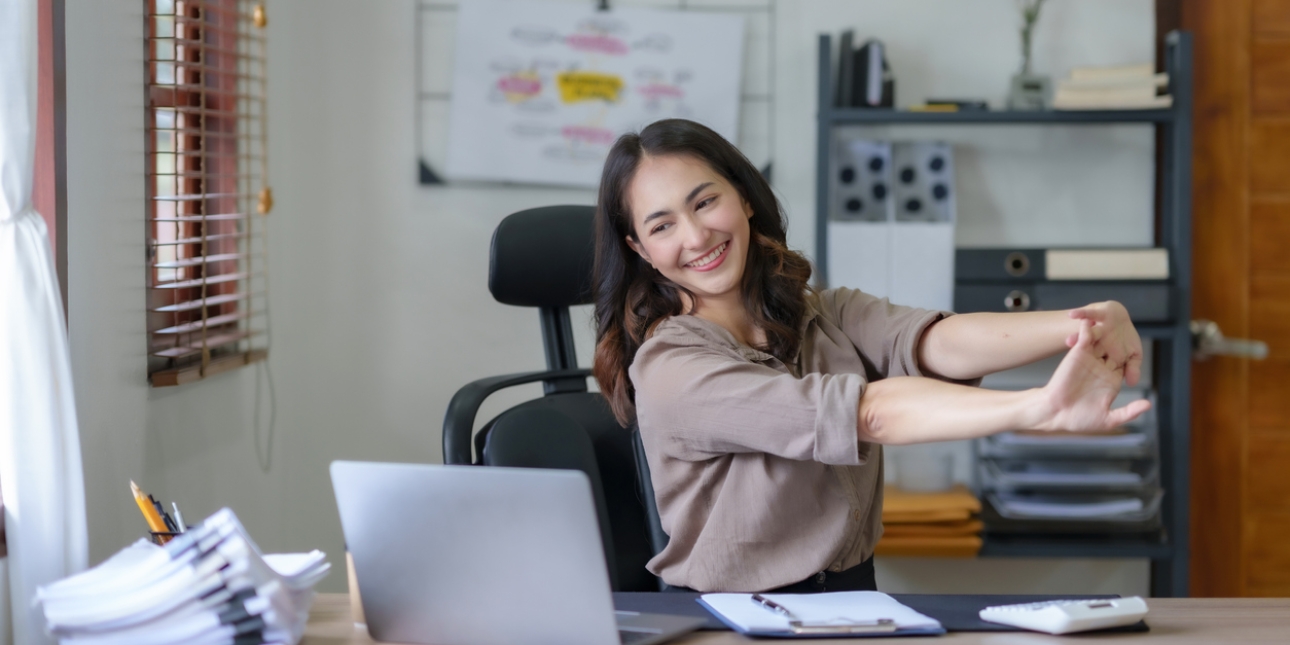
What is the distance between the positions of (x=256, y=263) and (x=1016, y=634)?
80.7 inches

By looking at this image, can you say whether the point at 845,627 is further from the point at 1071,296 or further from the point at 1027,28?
the point at 1027,28

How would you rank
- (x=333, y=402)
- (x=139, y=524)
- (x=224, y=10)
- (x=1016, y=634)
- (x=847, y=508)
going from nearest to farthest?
(x=1016, y=634)
(x=847, y=508)
(x=139, y=524)
(x=224, y=10)
(x=333, y=402)

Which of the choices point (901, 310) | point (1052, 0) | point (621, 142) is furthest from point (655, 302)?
point (1052, 0)

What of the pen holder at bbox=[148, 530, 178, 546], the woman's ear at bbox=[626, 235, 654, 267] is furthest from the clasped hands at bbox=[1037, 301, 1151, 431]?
the pen holder at bbox=[148, 530, 178, 546]

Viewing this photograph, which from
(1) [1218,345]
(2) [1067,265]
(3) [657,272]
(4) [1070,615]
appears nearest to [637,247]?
(3) [657,272]

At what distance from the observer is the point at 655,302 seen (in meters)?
1.59

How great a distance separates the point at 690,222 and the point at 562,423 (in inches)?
16.8

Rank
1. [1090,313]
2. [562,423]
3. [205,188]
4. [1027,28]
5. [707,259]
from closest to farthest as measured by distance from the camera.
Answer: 1. [1090,313]
2. [707,259]
3. [562,423]
4. [205,188]
5. [1027,28]

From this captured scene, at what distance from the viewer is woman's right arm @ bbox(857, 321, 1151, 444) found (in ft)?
3.57

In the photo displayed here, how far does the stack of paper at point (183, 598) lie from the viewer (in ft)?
3.43

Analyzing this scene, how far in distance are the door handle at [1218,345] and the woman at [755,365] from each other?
1.38m

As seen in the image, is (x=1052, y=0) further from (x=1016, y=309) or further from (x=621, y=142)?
(x=621, y=142)

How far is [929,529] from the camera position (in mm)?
2486

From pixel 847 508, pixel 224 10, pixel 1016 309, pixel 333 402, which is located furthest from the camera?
pixel 333 402
